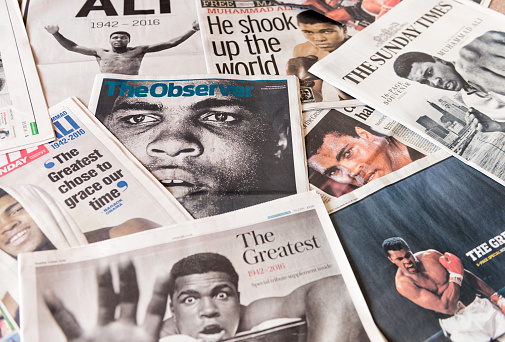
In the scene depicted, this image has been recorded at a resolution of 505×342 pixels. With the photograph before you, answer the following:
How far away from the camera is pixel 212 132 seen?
592 mm

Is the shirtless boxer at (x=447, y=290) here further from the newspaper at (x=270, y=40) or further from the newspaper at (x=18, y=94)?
the newspaper at (x=18, y=94)

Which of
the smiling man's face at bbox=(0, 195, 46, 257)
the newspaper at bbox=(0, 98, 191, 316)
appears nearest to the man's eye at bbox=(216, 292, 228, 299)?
the newspaper at bbox=(0, 98, 191, 316)

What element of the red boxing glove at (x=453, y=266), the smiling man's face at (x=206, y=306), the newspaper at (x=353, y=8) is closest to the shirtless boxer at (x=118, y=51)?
the newspaper at (x=353, y=8)

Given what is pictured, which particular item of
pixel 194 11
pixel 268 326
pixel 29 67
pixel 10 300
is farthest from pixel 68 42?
pixel 268 326

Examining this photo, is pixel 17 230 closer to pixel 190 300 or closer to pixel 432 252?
pixel 190 300

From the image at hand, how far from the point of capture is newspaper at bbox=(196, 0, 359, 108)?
0.67 metres

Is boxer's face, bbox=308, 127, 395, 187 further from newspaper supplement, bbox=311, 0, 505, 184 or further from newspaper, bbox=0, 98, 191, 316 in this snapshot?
newspaper, bbox=0, 98, 191, 316

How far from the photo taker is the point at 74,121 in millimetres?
586

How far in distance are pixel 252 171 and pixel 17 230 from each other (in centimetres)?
28

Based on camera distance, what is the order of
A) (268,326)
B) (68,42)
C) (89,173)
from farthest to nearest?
(68,42) → (89,173) → (268,326)

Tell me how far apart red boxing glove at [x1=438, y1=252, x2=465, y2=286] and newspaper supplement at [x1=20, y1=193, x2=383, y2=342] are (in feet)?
0.36

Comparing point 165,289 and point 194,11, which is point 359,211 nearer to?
point 165,289

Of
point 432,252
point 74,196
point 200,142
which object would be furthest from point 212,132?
point 432,252

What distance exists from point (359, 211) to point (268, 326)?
0.60 ft
